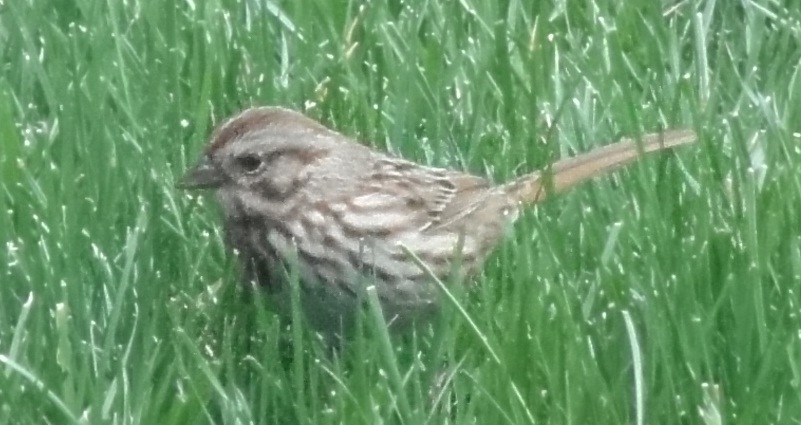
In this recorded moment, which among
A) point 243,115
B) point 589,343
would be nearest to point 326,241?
point 243,115

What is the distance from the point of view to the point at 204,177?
4.41 meters

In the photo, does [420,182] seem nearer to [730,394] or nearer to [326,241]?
[326,241]

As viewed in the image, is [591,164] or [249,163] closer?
[249,163]

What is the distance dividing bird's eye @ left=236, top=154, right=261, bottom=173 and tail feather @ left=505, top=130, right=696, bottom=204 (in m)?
0.68

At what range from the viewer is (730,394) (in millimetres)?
3770

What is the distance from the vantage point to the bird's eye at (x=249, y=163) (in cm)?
441

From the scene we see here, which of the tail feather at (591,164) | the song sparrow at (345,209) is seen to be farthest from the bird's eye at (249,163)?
the tail feather at (591,164)

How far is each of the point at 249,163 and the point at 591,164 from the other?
2.89 ft

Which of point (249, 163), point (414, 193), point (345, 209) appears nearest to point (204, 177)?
point (249, 163)

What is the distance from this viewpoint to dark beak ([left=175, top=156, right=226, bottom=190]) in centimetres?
441

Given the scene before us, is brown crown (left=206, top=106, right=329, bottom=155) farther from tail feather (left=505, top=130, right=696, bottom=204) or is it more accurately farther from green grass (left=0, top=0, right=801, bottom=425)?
tail feather (left=505, top=130, right=696, bottom=204)

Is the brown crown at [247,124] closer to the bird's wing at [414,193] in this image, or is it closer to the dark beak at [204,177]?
the dark beak at [204,177]

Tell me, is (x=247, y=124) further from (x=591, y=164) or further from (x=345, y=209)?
(x=591, y=164)

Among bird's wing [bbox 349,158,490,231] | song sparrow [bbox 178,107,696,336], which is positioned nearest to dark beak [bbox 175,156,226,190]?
song sparrow [bbox 178,107,696,336]
